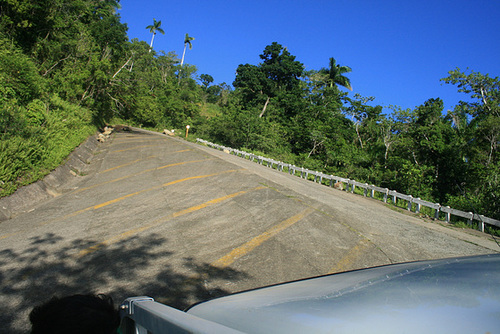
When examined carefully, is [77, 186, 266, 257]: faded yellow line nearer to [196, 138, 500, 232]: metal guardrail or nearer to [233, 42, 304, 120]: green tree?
[196, 138, 500, 232]: metal guardrail

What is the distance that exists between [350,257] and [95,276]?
4114 mm

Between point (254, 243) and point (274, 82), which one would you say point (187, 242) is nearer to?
point (254, 243)

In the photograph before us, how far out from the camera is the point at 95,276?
175 inches

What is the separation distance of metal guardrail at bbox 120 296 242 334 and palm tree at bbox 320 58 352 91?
4168 centimetres

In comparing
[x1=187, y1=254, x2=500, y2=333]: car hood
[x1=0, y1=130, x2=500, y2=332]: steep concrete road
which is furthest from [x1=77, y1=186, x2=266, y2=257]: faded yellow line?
[x1=187, y1=254, x2=500, y2=333]: car hood

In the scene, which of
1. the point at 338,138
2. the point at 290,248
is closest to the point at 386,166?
the point at 338,138

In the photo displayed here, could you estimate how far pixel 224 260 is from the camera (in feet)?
16.6

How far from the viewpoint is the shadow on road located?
3.84m

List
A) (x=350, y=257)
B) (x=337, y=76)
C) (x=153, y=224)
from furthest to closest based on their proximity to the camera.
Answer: (x=337, y=76), (x=153, y=224), (x=350, y=257)

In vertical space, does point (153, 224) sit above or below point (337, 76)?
below

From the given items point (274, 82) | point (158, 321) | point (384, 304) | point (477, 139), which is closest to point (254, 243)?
point (384, 304)

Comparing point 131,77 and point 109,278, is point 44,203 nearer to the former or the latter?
point 109,278

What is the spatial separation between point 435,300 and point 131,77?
26.4 meters

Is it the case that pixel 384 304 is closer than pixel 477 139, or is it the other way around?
pixel 384 304
